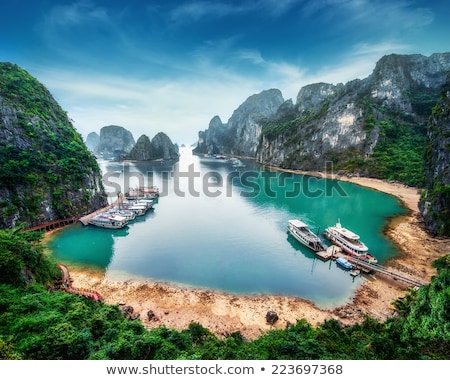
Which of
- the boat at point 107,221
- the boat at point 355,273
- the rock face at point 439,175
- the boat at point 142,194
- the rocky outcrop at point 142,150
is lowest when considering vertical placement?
the boat at point 355,273

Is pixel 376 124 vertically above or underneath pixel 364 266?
above

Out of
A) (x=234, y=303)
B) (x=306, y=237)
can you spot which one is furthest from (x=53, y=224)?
(x=306, y=237)

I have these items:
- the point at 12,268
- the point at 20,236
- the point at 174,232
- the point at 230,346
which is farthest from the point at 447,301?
the point at 174,232

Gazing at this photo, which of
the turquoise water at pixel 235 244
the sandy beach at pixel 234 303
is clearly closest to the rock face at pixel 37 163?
the turquoise water at pixel 235 244

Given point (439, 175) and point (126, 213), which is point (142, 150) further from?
point (439, 175)

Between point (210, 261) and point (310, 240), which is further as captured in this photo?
point (310, 240)

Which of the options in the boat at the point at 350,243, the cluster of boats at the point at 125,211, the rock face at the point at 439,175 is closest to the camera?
the boat at the point at 350,243

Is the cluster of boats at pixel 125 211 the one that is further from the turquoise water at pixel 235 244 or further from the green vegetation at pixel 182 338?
the green vegetation at pixel 182 338
